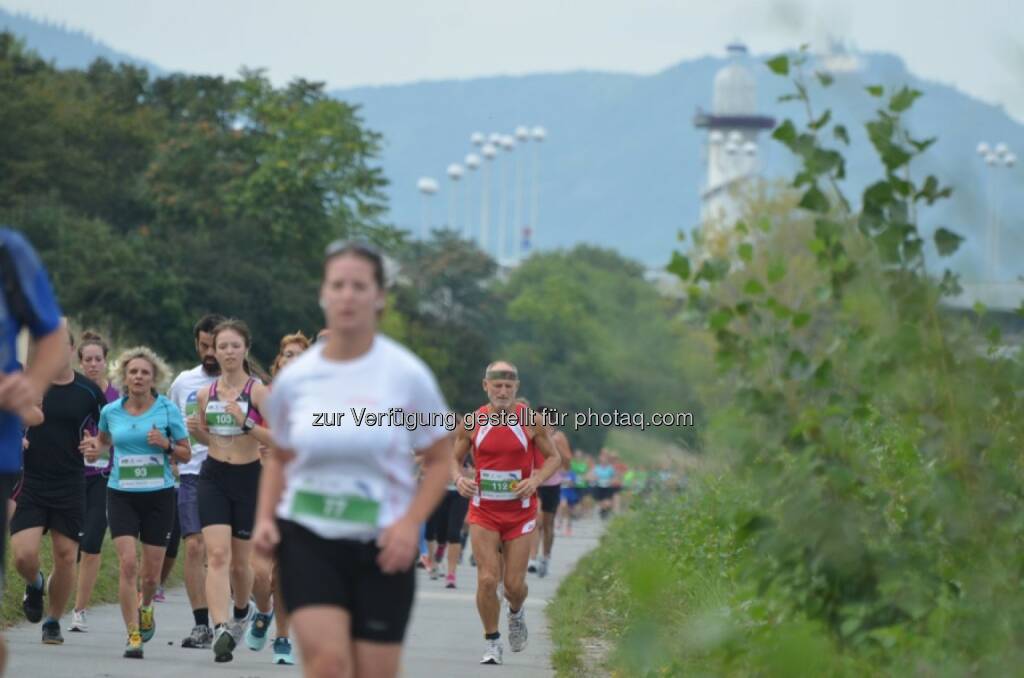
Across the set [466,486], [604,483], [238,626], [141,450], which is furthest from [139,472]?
[604,483]

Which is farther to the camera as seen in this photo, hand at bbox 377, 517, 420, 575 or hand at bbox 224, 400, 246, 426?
hand at bbox 224, 400, 246, 426

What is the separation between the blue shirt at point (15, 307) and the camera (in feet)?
22.0

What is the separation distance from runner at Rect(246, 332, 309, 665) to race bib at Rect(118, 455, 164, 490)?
2.29 feet

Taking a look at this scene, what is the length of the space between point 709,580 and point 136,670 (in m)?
4.06

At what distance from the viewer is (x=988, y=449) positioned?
26.6 feet

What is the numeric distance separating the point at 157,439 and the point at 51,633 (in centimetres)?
163

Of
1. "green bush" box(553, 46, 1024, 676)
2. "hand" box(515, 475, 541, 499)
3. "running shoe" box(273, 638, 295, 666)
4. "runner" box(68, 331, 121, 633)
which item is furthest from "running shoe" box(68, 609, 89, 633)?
"green bush" box(553, 46, 1024, 676)

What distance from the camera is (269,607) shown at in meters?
13.7

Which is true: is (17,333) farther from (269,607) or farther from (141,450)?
(269,607)

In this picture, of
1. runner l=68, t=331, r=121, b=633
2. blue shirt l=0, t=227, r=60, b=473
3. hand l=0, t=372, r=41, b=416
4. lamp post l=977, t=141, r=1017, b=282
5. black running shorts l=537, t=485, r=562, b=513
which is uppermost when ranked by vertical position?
lamp post l=977, t=141, r=1017, b=282

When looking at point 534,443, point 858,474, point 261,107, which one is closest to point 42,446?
point 534,443

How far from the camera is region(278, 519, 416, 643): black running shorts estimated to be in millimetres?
6652

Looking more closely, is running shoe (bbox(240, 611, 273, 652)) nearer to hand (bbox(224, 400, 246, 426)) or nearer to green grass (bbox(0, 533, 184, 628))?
hand (bbox(224, 400, 246, 426))

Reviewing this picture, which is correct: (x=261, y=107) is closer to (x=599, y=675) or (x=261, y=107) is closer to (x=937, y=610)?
(x=599, y=675)
